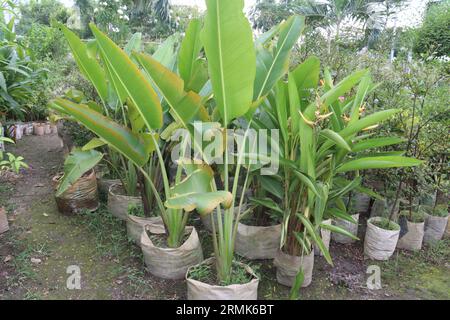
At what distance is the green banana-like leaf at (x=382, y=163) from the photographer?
1588mm

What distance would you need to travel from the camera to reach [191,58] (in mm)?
1901

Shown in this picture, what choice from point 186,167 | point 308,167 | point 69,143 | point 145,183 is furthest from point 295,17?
point 69,143

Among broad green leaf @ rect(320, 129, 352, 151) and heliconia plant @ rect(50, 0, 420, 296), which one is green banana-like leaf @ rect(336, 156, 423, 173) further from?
broad green leaf @ rect(320, 129, 352, 151)

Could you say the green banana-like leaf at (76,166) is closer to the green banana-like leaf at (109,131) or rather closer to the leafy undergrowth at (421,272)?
the green banana-like leaf at (109,131)

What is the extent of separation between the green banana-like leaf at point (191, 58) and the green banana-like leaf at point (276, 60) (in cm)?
35

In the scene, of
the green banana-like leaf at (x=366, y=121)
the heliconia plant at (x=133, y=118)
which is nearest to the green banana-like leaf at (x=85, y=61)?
the heliconia plant at (x=133, y=118)

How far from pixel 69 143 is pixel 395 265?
321 centimetres

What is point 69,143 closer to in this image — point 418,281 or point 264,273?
point 264,273

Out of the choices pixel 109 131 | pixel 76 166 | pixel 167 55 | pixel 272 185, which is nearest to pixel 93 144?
pixel 76 166

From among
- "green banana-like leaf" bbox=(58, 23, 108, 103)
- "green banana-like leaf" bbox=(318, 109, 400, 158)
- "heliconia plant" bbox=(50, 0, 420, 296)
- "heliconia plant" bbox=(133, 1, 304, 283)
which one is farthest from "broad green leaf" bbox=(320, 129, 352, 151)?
"green banana-like leaf" bbox=(58, 23, 108, 103)

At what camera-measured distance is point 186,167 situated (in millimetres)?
1649

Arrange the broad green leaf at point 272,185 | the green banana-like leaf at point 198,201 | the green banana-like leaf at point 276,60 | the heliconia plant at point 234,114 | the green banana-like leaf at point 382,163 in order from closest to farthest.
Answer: the green banana-like leaf at point 198,201
the heliconia plant at point 234,114
the green banana-like leaf at point 382,163
the green banana-like leaf at point 276,60
the broad green leaf at point 272,185

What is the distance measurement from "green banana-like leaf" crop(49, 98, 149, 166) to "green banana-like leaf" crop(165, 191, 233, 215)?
1.68ft

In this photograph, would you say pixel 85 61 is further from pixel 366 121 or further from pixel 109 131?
pixel 366 121
